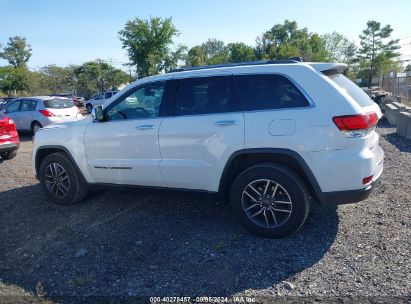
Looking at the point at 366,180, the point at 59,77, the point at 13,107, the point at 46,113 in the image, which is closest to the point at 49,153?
the point at 366,180

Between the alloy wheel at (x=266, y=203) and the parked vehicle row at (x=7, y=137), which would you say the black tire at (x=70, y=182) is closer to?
the alloy wheel at (x=266, y=203)

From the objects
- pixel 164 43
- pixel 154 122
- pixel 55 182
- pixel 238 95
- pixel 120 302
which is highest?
pixel 164 43

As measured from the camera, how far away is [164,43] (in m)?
41.6

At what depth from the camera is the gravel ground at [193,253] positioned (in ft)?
11.0

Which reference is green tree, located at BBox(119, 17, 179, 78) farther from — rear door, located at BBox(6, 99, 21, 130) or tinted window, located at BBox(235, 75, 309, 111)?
tinted window, located at BBox(235, 75, 309, 111)

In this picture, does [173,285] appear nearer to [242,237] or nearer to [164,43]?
[242,237]

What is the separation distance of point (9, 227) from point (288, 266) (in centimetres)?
362

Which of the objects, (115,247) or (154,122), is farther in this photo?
(154,122)

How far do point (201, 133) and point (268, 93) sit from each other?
2.83ft

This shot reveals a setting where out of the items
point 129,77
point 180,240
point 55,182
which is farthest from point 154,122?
point 129,77

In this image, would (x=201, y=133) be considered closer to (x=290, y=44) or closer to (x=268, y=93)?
(x=268, y=93)

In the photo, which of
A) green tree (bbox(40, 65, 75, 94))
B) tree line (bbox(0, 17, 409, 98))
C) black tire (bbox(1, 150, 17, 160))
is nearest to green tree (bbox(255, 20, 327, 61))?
tree line (bbox(0, 17, 409, 98))

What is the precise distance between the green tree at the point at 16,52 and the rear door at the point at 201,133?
262 ft

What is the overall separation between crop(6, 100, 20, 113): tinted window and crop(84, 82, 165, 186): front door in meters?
11.1
